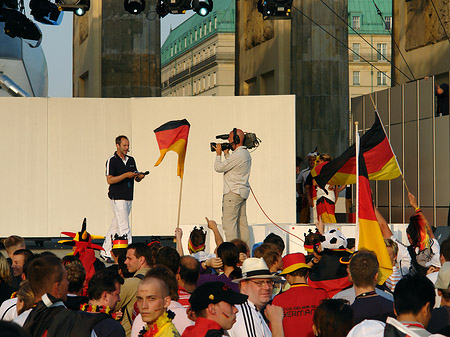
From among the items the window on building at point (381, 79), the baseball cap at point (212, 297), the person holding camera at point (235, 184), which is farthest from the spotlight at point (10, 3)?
the window on building at point (381, 79)

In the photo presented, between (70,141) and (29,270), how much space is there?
48.0 feet

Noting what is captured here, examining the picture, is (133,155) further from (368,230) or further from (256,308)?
(256,308)

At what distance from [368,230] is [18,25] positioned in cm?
1226

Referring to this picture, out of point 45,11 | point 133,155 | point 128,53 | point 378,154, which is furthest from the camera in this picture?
point 128,53

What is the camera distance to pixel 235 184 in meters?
13.8

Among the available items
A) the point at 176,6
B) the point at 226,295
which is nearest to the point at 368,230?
the point at 226,295

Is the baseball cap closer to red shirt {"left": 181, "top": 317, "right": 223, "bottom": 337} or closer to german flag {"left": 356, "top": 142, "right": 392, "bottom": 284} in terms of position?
red shirt {"left": 181, "top": 317, "right": 223, "bottom": 337}

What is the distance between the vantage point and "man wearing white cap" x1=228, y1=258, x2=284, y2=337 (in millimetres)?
5512

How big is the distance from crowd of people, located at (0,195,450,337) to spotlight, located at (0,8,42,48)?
11.7 m

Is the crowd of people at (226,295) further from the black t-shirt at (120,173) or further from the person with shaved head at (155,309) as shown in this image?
the black t-shirt at (120,173)

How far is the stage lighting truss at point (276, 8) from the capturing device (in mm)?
21312

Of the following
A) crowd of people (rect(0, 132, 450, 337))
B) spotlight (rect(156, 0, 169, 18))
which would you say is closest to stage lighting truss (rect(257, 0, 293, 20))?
spotlight (rect(156, 0, 169, 18))

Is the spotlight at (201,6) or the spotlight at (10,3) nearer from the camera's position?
the spotlight at (10,3)

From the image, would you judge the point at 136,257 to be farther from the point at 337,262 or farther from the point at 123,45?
the point at 123,45
